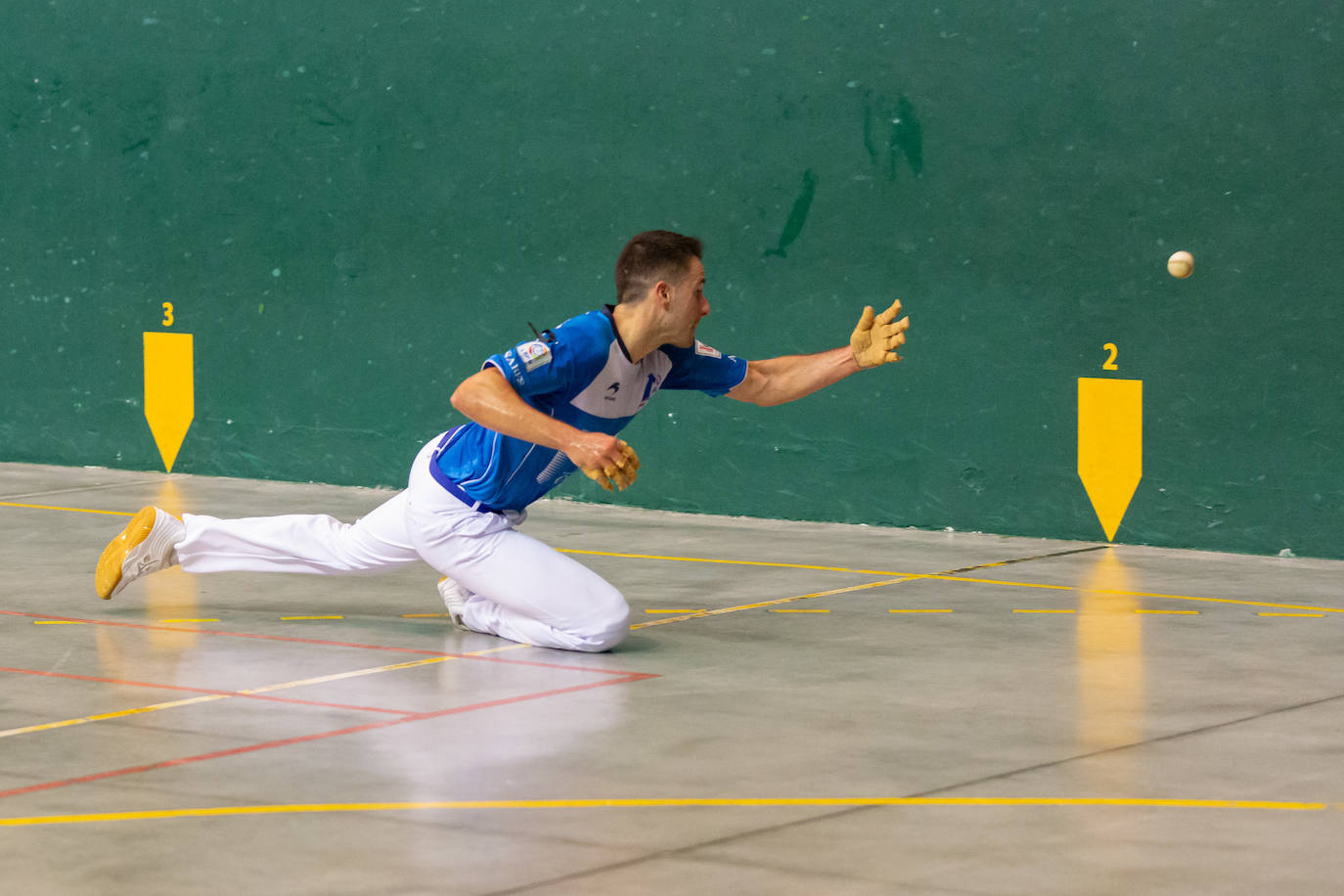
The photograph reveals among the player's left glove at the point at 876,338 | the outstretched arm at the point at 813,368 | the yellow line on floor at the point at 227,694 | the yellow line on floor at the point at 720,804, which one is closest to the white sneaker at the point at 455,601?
the yellow line on floor at the point at 227,694

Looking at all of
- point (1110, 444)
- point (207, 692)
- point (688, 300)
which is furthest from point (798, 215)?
point (207, 692)

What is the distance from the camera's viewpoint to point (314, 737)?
4.56 m

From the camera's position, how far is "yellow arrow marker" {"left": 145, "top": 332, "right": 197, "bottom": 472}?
9789mm

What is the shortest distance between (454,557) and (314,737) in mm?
1175

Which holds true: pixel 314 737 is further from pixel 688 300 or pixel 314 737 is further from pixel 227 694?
pixel 688 300

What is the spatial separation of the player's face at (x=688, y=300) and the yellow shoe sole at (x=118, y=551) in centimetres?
164

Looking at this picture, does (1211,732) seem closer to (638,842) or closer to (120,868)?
(638,842)

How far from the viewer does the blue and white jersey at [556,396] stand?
5.47 m

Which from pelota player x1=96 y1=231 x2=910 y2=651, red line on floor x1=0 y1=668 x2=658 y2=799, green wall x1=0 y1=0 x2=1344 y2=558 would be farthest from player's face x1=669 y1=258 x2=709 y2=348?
green wall x1=0 y1=0 x2=1344 y2=558

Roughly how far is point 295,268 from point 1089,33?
12.6 feet

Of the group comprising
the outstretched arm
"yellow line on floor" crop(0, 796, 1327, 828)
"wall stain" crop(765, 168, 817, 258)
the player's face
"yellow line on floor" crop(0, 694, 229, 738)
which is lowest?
"yellow line on floor" crop(0, 796, 1327, 828)

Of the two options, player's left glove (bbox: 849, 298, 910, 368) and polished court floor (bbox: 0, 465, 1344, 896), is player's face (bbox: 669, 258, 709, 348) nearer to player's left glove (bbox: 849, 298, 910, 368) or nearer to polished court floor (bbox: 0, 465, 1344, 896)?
player's left glove (bbox: 849, 298, 910, 368)

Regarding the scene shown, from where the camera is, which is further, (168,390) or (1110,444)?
(168,390)

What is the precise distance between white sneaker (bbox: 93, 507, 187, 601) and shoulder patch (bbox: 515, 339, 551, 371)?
4.21 ft
